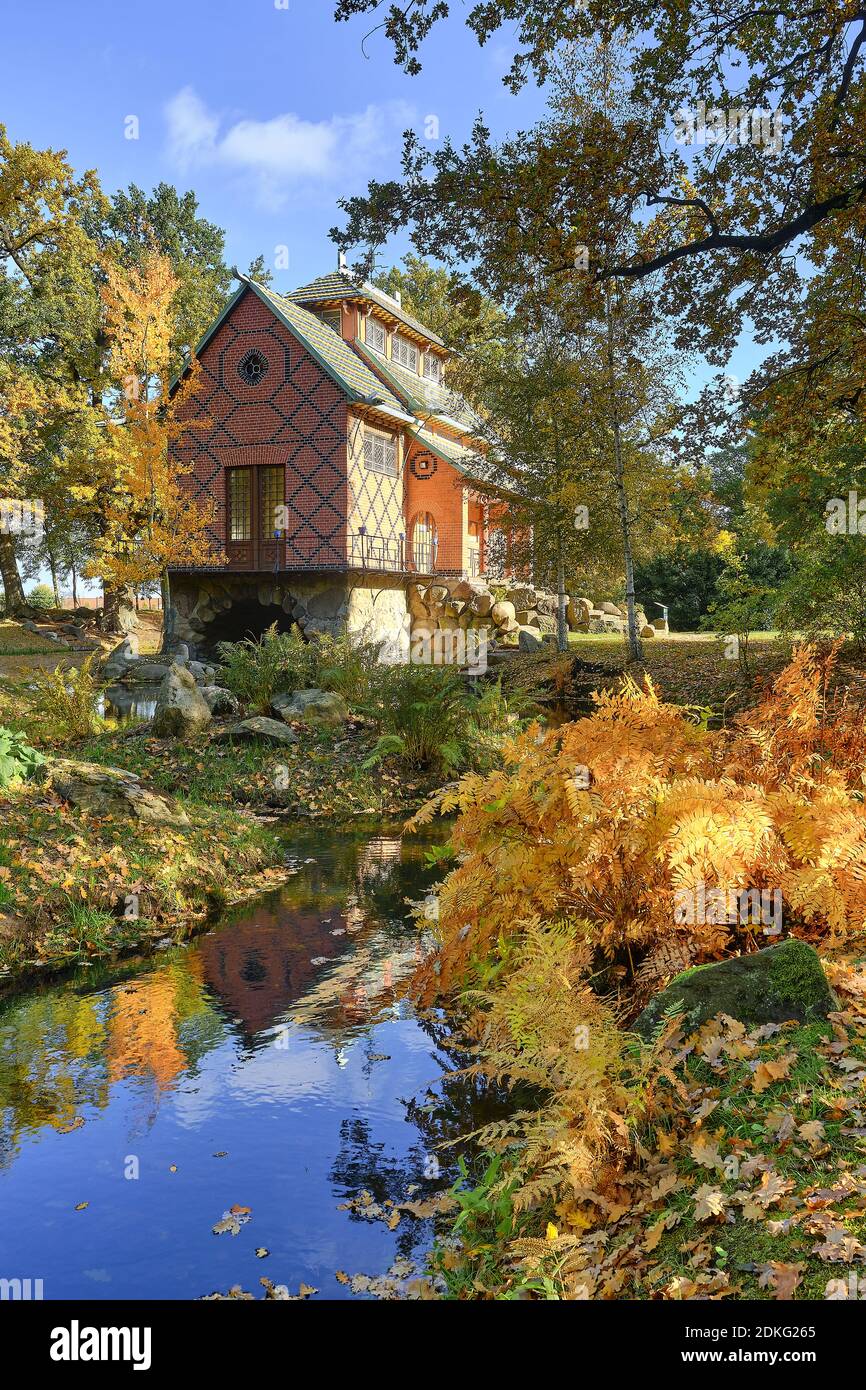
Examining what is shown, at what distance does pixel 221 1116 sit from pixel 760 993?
2924 mm

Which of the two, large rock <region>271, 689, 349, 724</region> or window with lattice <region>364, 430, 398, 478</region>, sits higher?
window with lattice <region>364, 430, 398, 478</region>

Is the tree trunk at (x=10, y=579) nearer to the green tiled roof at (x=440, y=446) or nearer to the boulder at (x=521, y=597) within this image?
the green tiled roof at (x=440, y=446)

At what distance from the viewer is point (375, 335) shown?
29.5 meters

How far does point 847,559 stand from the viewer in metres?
14.9

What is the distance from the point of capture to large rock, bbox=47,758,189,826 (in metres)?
9.86

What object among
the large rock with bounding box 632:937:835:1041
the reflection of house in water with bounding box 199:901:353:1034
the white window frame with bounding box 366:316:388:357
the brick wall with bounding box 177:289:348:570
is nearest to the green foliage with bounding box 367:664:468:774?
the reflection of house in water with bounding box 199:901:353:1034

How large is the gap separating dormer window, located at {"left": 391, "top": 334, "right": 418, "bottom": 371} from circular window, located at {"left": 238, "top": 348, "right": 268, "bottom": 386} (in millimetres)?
6366

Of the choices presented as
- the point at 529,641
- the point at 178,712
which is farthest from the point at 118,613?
the point at 178,712

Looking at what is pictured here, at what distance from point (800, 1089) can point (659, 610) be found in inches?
1215

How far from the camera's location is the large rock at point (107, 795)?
388 inches

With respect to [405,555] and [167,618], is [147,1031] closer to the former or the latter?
[167,618]

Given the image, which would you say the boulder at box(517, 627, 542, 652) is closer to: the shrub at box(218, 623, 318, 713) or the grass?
the shrub at box(218, 623, 318, 713)
